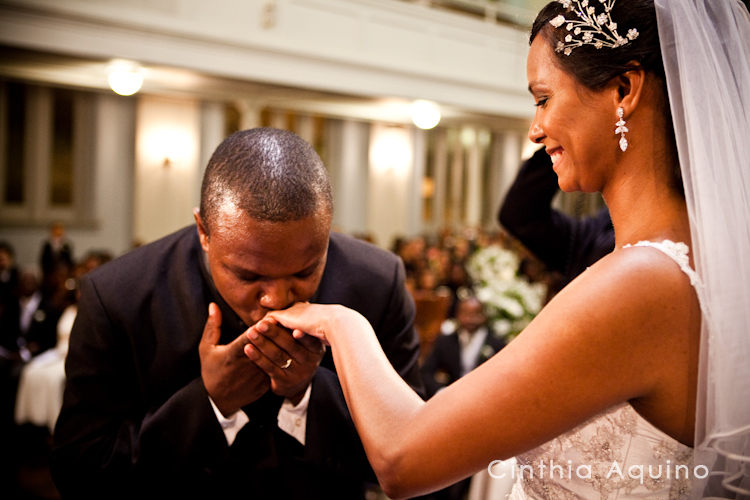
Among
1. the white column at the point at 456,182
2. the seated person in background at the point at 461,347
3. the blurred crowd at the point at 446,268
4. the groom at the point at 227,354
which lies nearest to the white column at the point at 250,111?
the blurred crowd at the point at 446,268

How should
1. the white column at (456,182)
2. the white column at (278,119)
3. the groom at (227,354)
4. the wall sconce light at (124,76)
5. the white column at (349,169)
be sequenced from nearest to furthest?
the groom at (227,354), the wall sconce light at (124,76), the white column at (278,119), the white column at (349,169), the white column at (456,182)

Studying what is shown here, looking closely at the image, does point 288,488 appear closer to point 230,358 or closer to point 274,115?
point 230,358

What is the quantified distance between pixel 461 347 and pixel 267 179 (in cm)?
450

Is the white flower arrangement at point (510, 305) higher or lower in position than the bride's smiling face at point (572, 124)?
lower

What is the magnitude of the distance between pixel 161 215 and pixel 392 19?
18.5 feet

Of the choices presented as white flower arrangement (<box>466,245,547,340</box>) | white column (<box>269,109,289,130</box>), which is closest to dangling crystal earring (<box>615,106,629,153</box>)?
white flower arrangement (<box>466,245,547,340</box>)

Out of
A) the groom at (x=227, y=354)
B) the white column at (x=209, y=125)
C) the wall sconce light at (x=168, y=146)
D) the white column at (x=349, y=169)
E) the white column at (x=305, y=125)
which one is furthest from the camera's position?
the white column at (x=349, y=169)

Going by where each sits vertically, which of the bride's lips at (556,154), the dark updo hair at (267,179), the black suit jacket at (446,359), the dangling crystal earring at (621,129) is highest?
the dangling crystal earring at (621,129)

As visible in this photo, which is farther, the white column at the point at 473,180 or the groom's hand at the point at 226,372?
the white column at the point at 473,180

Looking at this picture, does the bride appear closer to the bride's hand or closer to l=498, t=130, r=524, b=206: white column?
the bride's hand

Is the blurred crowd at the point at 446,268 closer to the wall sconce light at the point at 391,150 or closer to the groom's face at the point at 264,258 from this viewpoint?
the wall sconce light at the point at 391,150

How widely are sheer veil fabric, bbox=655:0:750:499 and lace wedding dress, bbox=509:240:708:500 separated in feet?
0.16

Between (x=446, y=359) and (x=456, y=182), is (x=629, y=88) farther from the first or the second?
(x=456, y=182)

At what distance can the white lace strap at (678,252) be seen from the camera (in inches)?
46.1
